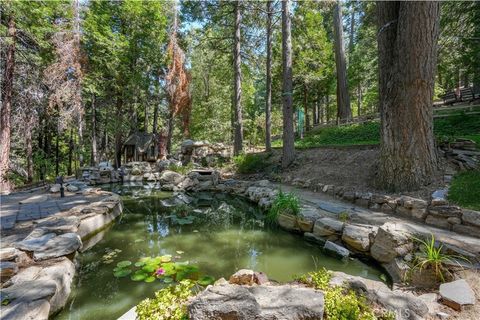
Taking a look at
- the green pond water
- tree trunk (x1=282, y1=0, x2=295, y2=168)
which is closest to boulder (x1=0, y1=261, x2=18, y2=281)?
the green pond water

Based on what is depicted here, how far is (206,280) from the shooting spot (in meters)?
3.04

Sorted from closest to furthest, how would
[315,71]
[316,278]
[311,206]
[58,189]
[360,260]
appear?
[316,278]
[360,260]
[311,206]
[58,189]
[315,71]

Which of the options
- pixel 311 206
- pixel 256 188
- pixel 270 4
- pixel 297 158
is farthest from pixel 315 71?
pixel 311 206

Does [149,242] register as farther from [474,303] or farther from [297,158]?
[297,158]

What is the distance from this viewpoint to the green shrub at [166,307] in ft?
5.94

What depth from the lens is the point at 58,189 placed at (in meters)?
7.04

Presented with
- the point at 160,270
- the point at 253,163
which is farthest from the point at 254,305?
the point at 253,163

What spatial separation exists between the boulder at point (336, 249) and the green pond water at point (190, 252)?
0.34 ft

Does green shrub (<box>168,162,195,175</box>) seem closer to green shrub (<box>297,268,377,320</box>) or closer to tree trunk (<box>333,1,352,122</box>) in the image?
tree trunk (<box>333,1,352,122</box>)

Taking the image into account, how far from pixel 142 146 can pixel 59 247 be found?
13496 millimetres

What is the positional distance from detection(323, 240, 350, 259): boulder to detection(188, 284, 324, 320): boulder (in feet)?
6.72

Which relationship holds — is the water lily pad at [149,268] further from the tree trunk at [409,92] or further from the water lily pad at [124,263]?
the tree trunk at [409,92]

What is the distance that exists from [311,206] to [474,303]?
10.8ft

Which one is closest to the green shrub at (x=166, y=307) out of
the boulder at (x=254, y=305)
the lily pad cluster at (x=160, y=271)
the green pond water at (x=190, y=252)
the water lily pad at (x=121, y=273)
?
the boulder at (x=254, y=305)
